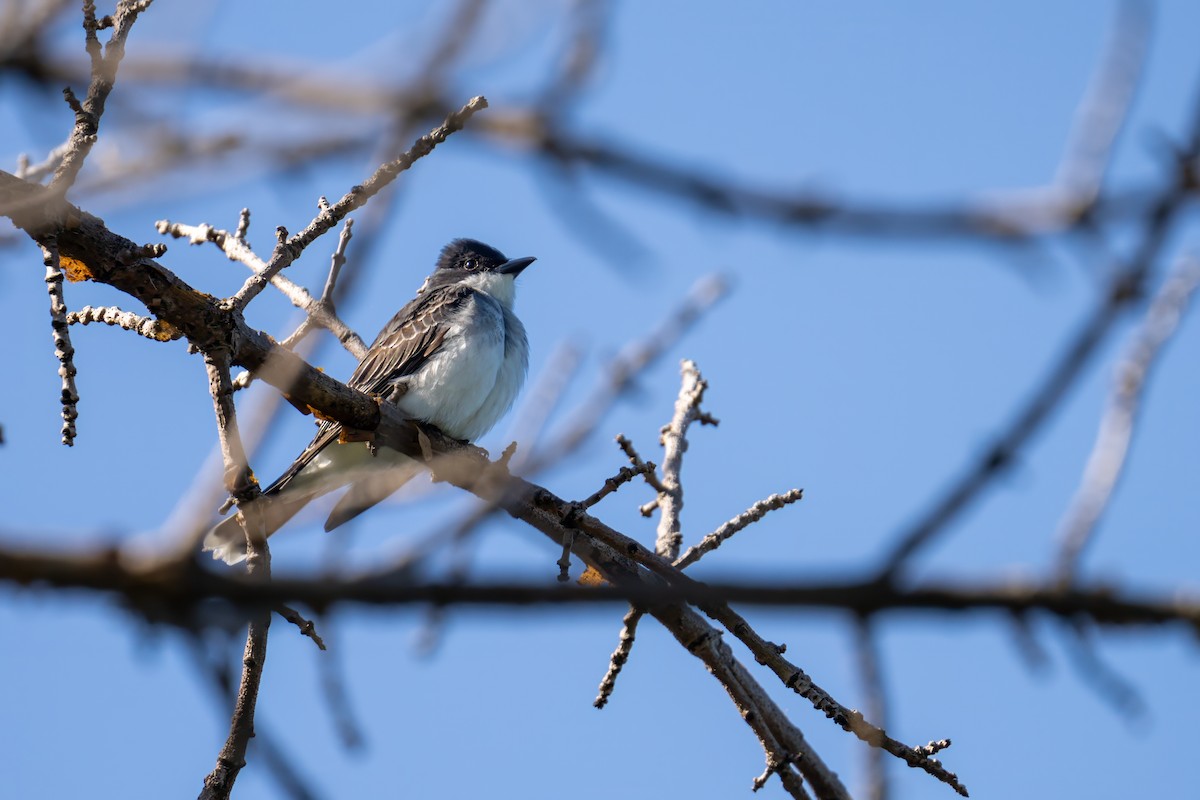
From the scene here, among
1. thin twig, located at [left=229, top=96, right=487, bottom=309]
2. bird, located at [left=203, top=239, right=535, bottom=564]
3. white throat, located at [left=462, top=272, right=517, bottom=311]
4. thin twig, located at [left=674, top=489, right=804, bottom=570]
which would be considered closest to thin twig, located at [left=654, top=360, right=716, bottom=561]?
thin twig, located at [left=674, top=489, right=804, bottom=570]

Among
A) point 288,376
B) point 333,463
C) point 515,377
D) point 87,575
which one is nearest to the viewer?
point 87,575

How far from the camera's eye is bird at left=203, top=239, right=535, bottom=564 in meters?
8.02

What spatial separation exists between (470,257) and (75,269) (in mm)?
6347

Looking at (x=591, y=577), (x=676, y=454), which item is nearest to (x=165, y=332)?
(x=591, y=577)

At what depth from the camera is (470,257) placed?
36.5 ft

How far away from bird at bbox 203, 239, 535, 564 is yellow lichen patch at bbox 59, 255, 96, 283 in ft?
8.51

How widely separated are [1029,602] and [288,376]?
183cm

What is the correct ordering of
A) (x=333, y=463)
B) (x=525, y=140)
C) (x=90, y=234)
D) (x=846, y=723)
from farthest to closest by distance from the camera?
Answer: (x=333, y=463) → (x=846, y=723) → (x=90, y=234) → (x=525, y=140)

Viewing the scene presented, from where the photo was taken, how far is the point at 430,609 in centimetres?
168

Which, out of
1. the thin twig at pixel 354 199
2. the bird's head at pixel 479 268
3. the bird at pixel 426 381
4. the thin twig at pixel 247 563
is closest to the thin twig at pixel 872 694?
the thin twig at pixel 354 199

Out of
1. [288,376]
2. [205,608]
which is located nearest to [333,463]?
[288,376]

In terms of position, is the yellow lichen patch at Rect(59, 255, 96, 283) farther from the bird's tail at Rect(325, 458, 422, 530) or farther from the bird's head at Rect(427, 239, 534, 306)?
the bird's head at Rect(427, 239, 534, 306)

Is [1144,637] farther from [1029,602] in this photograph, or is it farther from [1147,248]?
[1147,248]

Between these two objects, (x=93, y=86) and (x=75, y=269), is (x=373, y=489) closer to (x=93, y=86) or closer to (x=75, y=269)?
(x=75, y=269)
